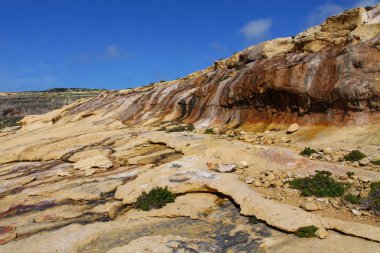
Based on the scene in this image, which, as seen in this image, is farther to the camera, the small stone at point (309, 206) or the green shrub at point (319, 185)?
the green shrub at point (319, 185)

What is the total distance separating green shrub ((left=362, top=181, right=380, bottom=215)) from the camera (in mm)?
12148

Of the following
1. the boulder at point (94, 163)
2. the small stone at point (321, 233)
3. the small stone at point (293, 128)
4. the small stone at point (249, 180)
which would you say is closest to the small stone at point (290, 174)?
the small stone at point (249, 180)

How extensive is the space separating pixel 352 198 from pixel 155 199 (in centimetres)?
682

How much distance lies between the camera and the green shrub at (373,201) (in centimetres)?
1215

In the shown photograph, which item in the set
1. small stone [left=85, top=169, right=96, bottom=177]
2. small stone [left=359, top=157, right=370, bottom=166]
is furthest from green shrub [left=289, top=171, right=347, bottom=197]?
small stone [left=85, top=169, right=96, bottom=177]

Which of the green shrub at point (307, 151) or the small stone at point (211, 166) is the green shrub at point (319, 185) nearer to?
the green shrub at point (307, 151)

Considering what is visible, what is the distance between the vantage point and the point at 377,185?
13.5 metres

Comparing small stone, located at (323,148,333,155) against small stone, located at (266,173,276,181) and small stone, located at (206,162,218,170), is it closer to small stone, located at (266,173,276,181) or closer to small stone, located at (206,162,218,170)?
small stone, located at (266,173,276,181)

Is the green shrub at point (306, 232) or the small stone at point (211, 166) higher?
the small stone at point (211, 166)

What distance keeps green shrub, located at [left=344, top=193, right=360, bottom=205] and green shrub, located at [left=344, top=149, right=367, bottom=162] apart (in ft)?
12.8

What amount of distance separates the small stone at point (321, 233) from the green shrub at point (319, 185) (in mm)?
2918

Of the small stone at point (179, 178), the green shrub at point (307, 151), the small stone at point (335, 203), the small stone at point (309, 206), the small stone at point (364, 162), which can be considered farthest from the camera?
the green shrub at point (307, 151)

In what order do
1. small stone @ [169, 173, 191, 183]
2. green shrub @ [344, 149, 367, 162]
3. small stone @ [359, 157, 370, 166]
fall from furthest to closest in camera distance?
green shrub @ [344, 149, 367, 162], small stone @ [359, 157, 370, 166], small stone @ [169, 173, 191, 183]

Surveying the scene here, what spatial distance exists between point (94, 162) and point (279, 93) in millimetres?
12167
